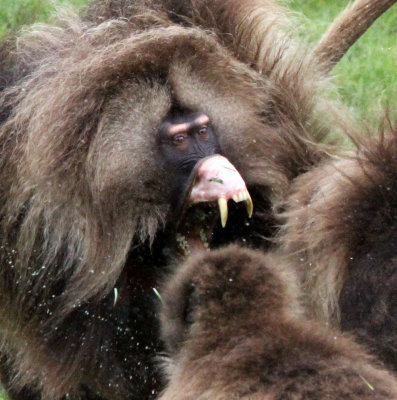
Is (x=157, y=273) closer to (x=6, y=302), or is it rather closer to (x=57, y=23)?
(x=6, y=302)

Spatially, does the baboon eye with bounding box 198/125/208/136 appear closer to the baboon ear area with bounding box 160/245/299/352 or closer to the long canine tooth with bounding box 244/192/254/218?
the long canine tooth with bounding box 244/192/254/218

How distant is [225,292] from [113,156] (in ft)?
3.84

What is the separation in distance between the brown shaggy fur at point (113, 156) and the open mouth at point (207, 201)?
107 millimetres

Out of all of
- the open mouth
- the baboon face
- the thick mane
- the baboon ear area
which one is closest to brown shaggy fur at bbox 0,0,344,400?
the baboon face

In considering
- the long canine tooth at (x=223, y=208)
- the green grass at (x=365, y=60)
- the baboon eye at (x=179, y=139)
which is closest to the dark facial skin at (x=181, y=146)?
the baboon eye at (x=179, y=139)

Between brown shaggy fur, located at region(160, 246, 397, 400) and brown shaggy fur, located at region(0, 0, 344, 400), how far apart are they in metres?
0.80

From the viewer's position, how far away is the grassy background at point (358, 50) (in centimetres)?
721

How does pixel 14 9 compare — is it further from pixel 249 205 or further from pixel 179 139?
pixel 249 205

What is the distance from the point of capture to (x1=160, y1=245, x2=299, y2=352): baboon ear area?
3.66 m

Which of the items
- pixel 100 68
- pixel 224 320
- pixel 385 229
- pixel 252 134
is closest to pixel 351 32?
pixel 252 134

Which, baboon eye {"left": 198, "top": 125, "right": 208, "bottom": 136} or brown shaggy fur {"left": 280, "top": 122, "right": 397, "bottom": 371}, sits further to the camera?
baboon eye {"left": 198, "top": 125, "right": 208, "bottom": 136}

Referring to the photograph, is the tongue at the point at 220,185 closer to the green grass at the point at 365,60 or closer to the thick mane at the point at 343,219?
the thick mane at the point at 343,219

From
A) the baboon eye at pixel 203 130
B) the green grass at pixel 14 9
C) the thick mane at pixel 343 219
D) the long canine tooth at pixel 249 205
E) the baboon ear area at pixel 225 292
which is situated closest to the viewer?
the baboon ear area at pixel 225 292

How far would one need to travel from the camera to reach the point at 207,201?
14.9 ft
